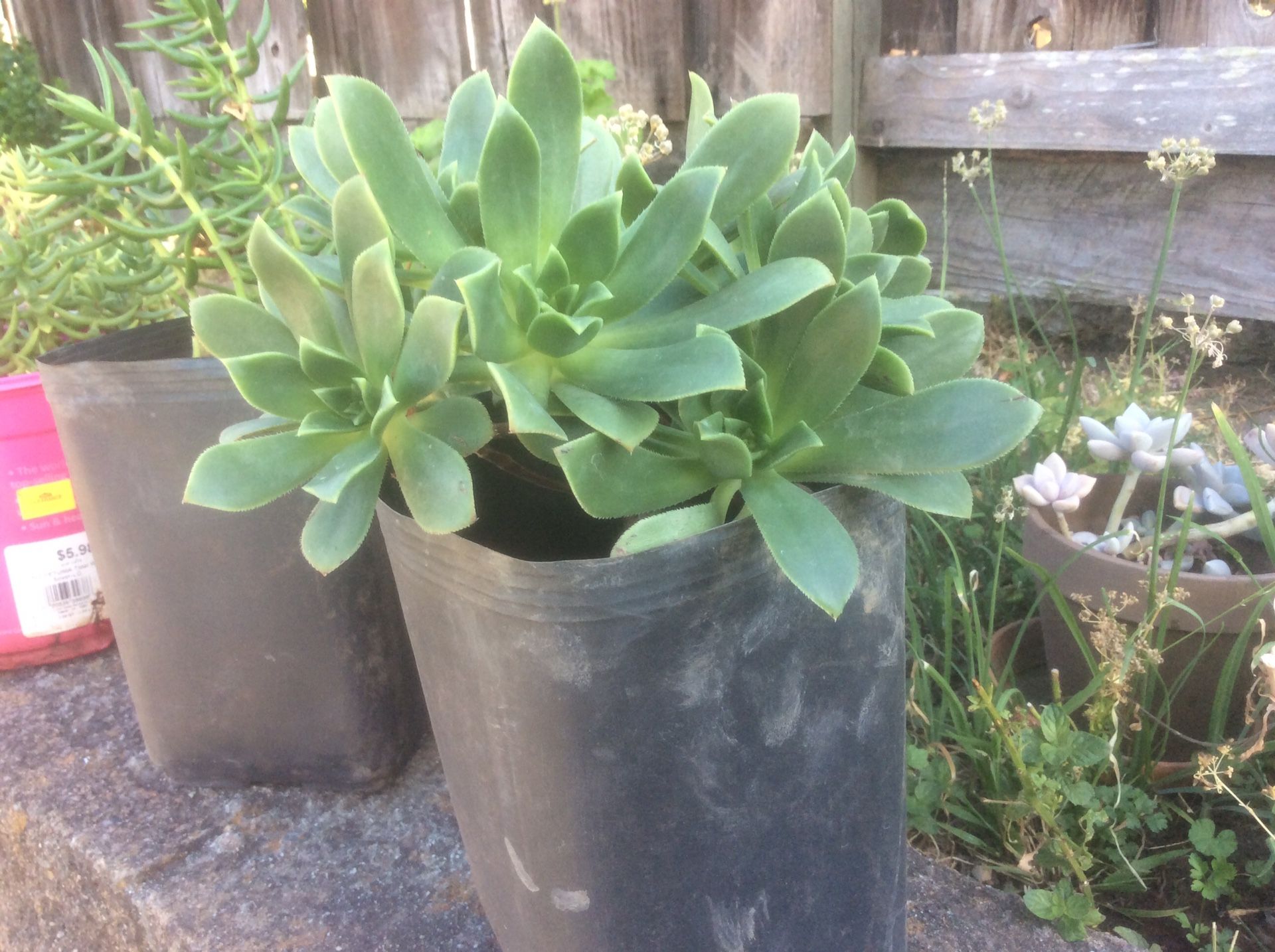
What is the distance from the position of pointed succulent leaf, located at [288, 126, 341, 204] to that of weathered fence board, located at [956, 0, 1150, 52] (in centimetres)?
147

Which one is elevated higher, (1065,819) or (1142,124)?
(1142,124)

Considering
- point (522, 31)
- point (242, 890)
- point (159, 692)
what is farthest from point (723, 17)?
point (242, 890)

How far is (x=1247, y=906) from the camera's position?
859 mm

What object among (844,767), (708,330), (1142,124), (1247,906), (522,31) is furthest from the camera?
(522,31)

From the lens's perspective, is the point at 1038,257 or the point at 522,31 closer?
the point at 1038,257

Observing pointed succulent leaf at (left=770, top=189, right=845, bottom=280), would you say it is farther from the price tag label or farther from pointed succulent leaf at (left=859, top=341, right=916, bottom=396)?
the price tag label

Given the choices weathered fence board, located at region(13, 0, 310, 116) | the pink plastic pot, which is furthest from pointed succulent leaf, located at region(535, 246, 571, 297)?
weathered fence board, located at region(13, 0, 310, 116)

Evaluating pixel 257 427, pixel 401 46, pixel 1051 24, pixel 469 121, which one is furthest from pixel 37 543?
pixel 1051 24

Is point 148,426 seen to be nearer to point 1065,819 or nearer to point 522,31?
point 1065,819

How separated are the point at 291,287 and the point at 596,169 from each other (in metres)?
0.24

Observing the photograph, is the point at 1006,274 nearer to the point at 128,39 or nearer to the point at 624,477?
the point at 624,477

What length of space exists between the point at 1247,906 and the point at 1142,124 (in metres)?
1.20

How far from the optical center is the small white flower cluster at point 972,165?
1.19 metres

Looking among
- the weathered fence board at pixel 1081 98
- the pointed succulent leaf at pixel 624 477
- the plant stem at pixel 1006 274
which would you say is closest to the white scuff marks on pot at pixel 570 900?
the pointed succulent leaf at pixel 624 477
